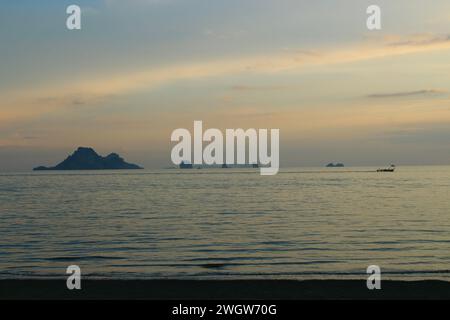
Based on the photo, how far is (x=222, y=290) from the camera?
638 inches

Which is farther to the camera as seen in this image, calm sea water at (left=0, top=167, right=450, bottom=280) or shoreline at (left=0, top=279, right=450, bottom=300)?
calm sea water at (left=0, top=167, right=450, bottom=280)

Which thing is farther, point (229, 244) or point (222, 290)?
point (229, 244)

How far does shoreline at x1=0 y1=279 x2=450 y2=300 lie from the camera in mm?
14805

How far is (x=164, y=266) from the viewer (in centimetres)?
2511

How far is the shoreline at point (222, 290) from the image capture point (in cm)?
1480

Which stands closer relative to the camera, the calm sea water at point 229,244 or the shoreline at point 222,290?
the shoreline at point 222,290

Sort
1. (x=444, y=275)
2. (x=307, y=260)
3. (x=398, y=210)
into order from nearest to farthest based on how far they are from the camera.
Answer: (x=444, y=275), (x=307, y=260), (x=398, y=210)
